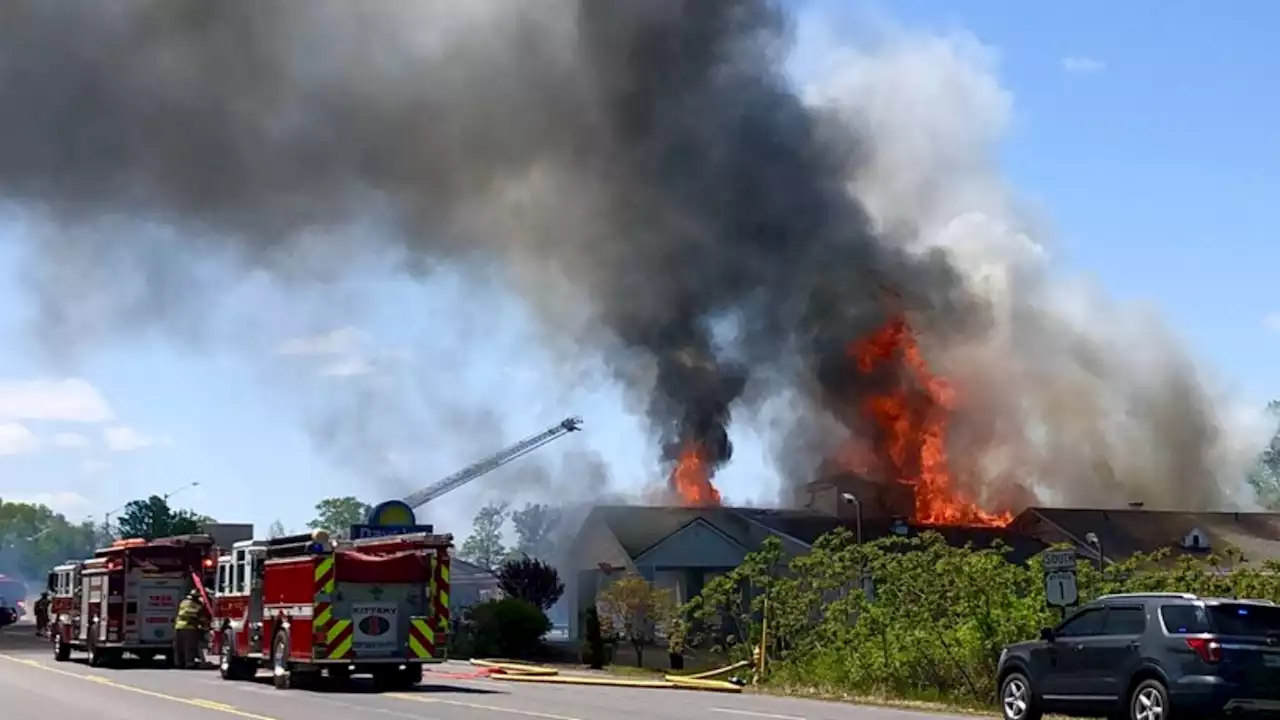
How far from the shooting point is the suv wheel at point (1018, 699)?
66.0ft

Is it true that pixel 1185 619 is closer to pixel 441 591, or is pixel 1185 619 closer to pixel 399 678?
pixel 441 591

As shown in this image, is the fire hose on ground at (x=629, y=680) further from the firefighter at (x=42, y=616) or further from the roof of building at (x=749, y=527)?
the firefighter at (x=42, y=616)

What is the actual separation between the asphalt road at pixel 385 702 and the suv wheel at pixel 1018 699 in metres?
2.16

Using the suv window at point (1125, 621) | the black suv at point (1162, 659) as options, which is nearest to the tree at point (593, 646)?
the black suv at point (1162, 659)

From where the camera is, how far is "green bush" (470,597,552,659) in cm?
4766

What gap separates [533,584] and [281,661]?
92.0ft

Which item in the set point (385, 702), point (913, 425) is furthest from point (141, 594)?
point (913, 425)

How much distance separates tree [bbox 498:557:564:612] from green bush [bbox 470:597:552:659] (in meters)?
7.37

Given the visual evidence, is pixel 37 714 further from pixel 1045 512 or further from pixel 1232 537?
pixel 1232 537

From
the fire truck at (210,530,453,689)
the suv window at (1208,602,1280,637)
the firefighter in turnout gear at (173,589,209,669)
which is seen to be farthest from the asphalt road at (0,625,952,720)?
the suv window at (1208,602,1280,637)

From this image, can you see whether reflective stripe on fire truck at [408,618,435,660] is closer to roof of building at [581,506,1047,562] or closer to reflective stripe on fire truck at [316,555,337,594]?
reflective stripe on fire truck at [316,555,337,594]

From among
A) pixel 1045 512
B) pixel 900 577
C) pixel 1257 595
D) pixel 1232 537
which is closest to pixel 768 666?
pixel 900 577

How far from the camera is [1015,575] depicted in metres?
25.9

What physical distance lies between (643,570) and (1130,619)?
135ft
